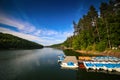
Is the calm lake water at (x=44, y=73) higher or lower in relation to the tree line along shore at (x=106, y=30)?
lower

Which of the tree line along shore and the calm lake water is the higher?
the tree line along shore

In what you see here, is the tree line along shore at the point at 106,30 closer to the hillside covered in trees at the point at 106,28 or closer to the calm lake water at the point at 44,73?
the hillside covered in trees at the point at 106,28

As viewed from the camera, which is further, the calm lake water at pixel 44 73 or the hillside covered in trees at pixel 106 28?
the hillside covered in trees at pixel 106 28

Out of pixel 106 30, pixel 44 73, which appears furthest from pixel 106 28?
pixel 44 73

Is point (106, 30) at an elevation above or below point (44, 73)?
above

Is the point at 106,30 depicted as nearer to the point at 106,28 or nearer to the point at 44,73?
the point at 106,28

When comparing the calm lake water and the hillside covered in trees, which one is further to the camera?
the hillside covered in trees

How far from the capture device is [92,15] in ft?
232

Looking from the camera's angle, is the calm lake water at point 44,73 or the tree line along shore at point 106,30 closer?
the calm lake water at point 44,73

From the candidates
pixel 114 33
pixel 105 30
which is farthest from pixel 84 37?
pixel 114 33

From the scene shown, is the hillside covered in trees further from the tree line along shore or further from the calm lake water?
the calm lake water

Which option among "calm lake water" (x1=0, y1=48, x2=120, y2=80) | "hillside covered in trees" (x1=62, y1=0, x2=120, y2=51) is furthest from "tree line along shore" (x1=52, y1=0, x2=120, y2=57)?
"calm lake water" (x1=0, y1=48, x2=120, y2=80)

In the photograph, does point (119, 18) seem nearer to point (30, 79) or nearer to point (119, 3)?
point (119, 3)

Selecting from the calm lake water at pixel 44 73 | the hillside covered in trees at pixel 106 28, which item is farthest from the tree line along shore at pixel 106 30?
the calm lake water at pixel 44 73
